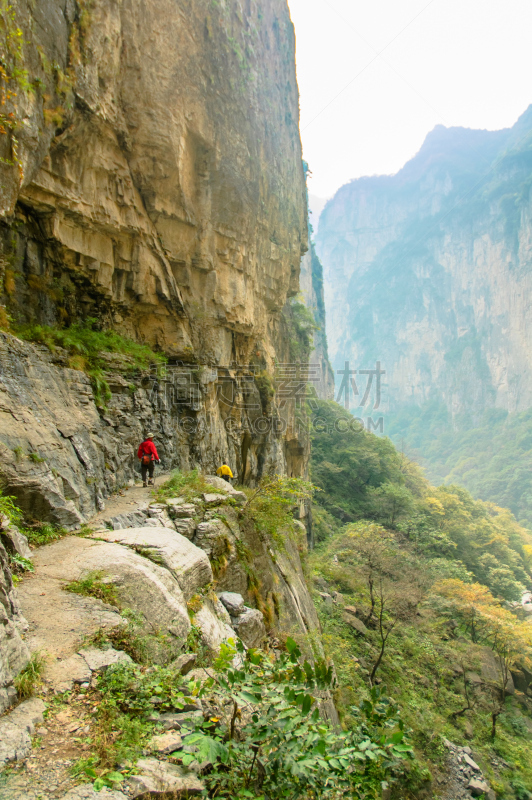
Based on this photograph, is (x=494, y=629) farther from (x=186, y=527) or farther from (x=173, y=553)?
(x=173, y=553)

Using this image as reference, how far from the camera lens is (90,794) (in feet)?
6.10

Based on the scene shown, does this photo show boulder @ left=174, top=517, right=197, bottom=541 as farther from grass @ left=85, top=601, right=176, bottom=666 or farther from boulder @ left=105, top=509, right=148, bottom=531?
grass @ left=85, top=601, right=176, bottom=666

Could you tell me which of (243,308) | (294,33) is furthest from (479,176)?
(243,308)

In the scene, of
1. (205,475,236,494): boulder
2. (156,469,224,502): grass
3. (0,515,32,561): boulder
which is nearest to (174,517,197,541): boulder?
(156,469,224,502): grass

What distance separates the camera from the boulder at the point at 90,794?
6.00ft


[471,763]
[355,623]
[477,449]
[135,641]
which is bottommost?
[477,449]

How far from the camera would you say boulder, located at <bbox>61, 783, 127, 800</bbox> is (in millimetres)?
1829

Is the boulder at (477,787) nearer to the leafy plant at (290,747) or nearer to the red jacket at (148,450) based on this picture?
the red jacket at (148,450)

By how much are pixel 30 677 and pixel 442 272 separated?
Result: 11428 cm

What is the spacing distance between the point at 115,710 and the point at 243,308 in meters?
11.4

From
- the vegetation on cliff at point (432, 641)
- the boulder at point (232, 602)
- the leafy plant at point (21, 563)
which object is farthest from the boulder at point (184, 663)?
the vegetation on cliff at point (432, 641)

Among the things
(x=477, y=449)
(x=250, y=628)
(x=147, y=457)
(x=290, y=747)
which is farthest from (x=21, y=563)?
(x=477, y=449)

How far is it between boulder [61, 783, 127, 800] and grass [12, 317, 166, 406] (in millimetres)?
6435

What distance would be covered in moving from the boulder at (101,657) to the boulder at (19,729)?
0.43m
